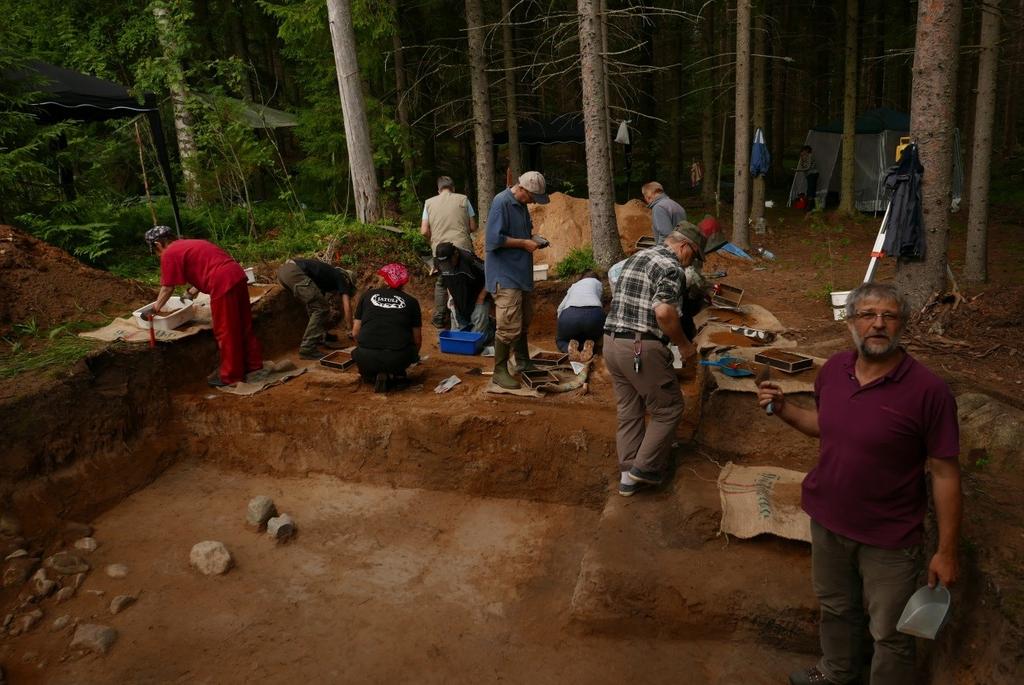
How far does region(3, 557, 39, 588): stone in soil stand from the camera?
5094 mm

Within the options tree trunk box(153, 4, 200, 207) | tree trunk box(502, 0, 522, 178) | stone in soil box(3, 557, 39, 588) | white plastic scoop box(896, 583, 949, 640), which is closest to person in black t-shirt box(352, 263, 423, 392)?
A: stone in soil box(3, 557, 39, 588)

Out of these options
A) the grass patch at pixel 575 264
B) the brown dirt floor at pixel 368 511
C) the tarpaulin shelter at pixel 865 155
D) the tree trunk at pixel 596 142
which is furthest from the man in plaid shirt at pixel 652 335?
the tarpaulin shelter at pixel 865 155

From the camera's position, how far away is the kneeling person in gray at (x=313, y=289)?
8.13 metres

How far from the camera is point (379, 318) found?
22.8 ft

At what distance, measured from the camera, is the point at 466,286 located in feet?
27.8

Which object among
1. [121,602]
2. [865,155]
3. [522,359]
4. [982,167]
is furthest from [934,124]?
[865,155]

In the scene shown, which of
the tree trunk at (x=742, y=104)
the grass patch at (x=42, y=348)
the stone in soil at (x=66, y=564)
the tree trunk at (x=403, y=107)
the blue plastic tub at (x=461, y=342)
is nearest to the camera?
the stone in soil at (x=66, y=564)

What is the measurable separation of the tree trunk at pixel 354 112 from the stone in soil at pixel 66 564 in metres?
7.10

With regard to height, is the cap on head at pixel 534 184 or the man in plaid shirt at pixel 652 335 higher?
the cap on head at pixel 534 184

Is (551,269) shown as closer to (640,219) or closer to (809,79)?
(640,219)

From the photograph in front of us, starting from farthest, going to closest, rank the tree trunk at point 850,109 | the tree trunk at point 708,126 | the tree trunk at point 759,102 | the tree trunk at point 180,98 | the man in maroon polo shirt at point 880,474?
the tree trunk at point 708,126 < the tree trunk at point 759,102 < the tree trunk at point 850,109 < the tree trunk at point 180,98 < the man in maroon polo shirt at point 880,474

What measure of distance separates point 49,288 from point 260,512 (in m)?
4.08

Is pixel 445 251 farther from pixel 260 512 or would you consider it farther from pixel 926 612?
pixel 926 612

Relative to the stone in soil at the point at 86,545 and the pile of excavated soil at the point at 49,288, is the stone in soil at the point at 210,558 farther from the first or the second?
the pile of excavated soil at the point at 49,288
